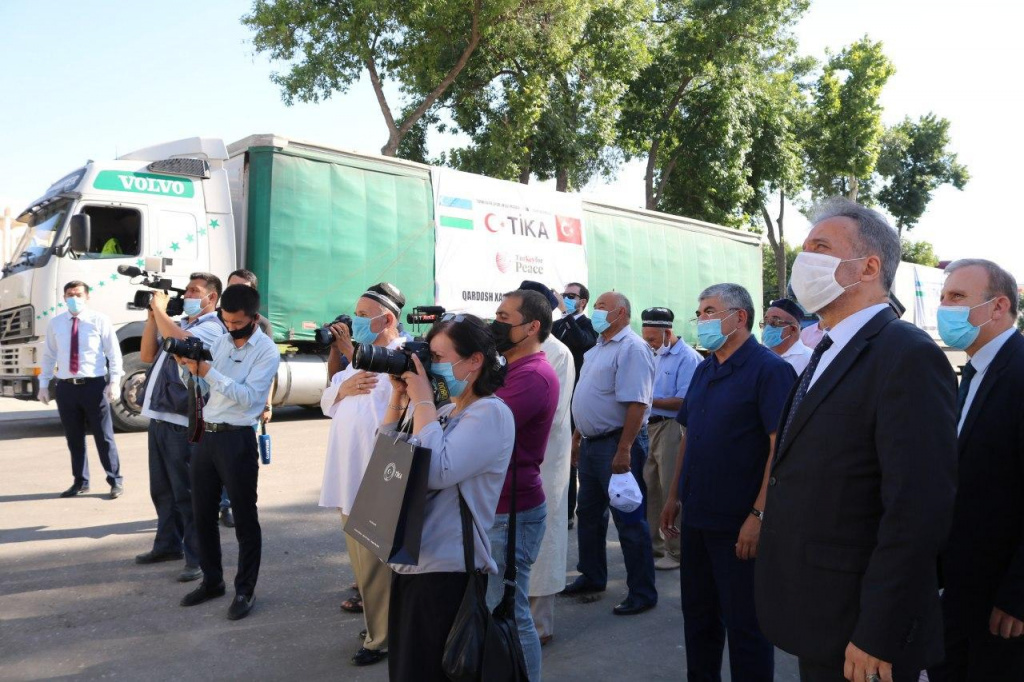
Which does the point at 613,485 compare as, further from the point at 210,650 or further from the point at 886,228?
the point at 886,228

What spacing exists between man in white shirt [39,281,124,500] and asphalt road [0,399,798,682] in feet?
1.10

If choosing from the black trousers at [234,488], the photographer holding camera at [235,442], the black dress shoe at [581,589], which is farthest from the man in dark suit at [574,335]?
the black trousers at [234,488]

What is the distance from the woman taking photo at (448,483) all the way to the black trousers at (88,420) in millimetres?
5853

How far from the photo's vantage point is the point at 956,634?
2818 millimetres

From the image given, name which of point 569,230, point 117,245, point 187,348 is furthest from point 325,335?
point 569,230

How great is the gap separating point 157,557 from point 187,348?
83.7 inches

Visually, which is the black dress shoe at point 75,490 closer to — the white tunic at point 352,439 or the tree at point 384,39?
the white tunic at point 352,439

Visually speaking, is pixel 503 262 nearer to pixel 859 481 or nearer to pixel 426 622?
pixel 426 622

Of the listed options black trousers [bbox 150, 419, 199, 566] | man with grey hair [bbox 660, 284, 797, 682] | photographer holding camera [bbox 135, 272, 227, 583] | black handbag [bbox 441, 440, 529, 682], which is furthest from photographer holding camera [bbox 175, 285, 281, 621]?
man with grey hair [bbox 660, 284, 797, 682]

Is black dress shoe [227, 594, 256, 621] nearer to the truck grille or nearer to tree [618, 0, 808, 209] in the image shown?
the truck grille

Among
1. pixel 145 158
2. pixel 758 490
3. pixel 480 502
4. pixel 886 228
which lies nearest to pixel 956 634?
pixel 758 490

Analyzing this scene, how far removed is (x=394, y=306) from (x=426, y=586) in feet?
6.82

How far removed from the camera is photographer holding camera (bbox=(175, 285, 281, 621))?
475cm

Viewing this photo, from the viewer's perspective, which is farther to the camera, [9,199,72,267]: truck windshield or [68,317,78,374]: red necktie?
[9,199,72,267]: truck windshield
